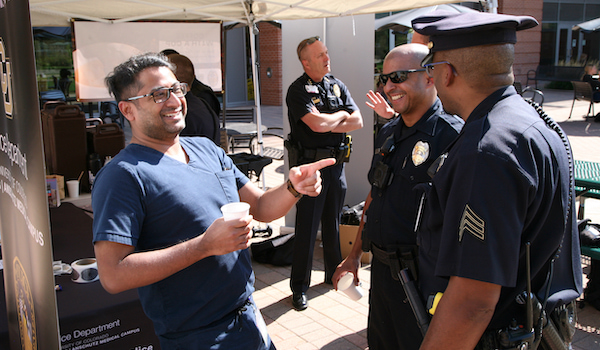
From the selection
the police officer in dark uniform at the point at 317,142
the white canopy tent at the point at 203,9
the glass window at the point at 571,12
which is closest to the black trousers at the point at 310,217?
the police officer in dark uniform at the point at 317,142

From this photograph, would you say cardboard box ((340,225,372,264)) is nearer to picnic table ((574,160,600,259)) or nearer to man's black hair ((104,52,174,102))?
picnic table ((574,160,600,259))

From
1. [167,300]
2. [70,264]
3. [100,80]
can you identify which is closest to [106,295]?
[70,264]

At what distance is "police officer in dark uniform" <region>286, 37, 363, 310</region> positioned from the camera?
4090 mm

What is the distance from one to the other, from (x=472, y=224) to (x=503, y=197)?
4.2 inches

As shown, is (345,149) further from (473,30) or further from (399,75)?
(473,30)

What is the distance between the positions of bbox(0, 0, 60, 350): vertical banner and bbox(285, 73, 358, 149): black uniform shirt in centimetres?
270

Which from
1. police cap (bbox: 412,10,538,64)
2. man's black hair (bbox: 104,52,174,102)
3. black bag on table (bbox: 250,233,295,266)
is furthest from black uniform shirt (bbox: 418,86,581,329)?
black bag on table (bbox: 250,233,295,266)

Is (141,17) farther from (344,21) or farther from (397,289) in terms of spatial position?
(397,289)

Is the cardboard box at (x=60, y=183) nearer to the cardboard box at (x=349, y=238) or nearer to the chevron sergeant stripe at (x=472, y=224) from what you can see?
the cardboard box at (x=349, y=238)

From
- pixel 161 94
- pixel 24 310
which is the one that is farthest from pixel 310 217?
pixel 24 310

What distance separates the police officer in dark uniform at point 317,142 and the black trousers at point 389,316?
1.60m

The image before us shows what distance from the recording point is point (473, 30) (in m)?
1.46

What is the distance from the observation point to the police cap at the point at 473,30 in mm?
1447

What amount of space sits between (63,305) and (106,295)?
20 centimetres
